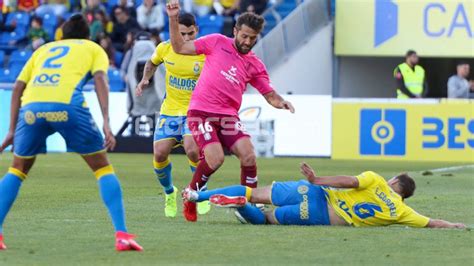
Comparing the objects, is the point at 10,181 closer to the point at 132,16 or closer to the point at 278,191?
the point at 278,191

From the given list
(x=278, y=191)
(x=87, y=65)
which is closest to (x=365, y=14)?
(x=278, y=191)

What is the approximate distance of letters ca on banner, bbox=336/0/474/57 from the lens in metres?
29.2

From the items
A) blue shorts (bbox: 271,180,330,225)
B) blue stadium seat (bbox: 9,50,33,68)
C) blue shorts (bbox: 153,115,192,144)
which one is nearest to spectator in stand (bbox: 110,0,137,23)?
blue stadium seat (bbox: 9,50,33,68)

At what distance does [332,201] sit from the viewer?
37.6 feet

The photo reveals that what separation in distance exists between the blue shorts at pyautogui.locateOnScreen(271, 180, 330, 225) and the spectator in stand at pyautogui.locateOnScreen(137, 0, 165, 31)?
18625 mm

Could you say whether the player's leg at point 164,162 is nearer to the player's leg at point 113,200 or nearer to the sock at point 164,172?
the sock at point 164,172

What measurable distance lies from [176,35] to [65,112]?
7.55 feet

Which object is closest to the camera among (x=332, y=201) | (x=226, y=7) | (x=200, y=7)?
(x=332, y=201)

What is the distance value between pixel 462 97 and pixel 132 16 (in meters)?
8.14

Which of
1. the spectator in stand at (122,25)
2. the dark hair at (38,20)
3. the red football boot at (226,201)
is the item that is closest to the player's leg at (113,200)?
the red football boot at (226,201)

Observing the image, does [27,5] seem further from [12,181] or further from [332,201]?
[12,181]

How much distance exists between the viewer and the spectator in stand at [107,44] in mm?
28547

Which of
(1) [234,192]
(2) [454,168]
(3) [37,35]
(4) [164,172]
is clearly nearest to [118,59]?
(3) [37,35]

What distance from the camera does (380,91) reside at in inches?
1270
